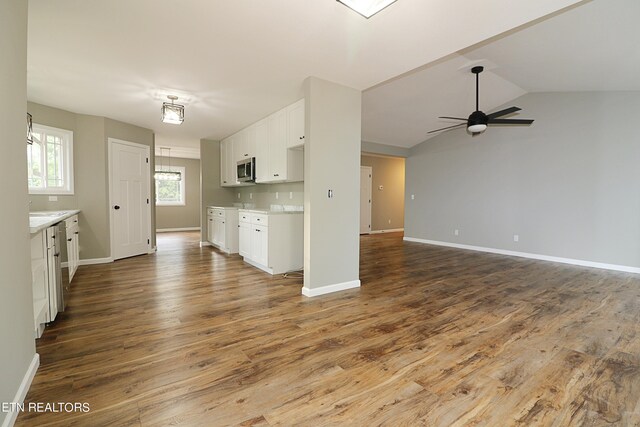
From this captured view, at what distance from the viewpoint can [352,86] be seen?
138 inches

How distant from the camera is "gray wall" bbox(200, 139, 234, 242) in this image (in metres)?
6.82

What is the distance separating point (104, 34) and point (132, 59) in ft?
1.52

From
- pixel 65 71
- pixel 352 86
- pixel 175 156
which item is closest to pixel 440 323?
pixel 352 86

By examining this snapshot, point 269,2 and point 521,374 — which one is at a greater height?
point 269,2

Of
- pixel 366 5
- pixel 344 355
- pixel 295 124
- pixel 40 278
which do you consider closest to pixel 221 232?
pixel 295 124

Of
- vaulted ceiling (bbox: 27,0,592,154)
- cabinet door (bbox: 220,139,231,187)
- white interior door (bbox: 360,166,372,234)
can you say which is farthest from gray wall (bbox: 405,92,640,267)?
cabinet door (bbox: 220,139,231,187)

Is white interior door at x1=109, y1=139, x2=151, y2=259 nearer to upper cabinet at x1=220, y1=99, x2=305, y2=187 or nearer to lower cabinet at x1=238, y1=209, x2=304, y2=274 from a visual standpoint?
upper cabinet at x1=220, y1=99, x2=305, y2=187

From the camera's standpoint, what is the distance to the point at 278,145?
457 cm

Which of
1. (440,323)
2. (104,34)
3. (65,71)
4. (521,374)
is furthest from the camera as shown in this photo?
(65,71)

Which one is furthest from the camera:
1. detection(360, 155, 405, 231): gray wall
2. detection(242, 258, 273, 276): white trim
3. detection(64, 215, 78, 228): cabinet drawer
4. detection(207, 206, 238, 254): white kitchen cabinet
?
detection(360, 155, 405, 231): gray wall

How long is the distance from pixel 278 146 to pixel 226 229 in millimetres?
2260

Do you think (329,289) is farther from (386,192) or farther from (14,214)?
(386,192)

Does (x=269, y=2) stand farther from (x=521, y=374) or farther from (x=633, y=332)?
(x=633, y=332)

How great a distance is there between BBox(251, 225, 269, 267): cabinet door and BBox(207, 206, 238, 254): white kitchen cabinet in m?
1.34
